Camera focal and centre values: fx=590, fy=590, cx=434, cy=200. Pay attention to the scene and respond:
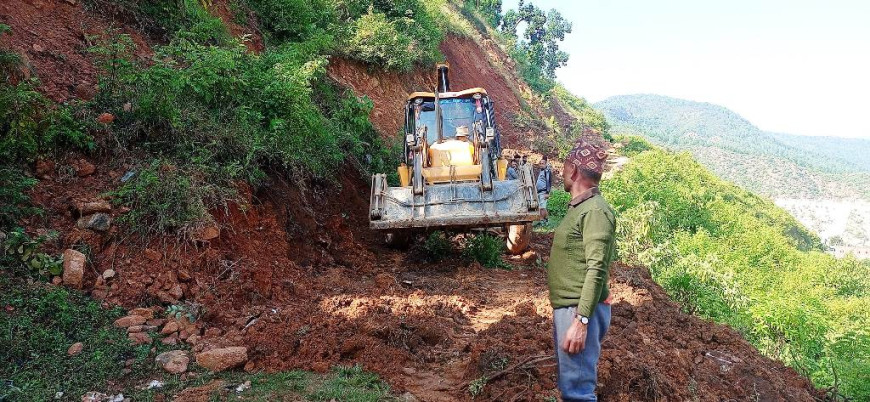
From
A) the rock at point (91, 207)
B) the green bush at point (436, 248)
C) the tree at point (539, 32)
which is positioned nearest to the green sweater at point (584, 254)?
the rock at point (91, 207)

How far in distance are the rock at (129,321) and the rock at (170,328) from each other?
186 mm

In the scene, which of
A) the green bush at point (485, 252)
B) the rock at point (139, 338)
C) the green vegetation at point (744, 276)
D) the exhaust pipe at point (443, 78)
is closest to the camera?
the rock at point (139, 338)

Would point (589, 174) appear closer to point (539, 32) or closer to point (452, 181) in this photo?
point (452, 181)

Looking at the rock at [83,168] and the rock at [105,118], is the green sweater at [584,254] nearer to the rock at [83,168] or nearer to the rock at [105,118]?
the rock at [83,168]

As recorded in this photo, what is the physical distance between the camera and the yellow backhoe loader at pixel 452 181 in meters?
7.03

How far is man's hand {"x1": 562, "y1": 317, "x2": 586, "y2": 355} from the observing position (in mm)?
2951

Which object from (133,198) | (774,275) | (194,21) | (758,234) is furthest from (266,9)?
(758,234)

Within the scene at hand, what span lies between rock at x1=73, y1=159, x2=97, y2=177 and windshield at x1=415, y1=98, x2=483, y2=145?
431 centimetres

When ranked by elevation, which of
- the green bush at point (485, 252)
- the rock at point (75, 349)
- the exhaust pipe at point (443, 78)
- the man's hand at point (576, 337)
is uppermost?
the exhaust pipe at point (443, 78)

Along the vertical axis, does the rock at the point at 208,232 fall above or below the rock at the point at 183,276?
above

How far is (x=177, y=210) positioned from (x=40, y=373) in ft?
6.85

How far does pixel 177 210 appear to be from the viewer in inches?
216

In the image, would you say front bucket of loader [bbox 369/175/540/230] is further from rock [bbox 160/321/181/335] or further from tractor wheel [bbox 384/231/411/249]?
rock [bbox 160/321/181/335]

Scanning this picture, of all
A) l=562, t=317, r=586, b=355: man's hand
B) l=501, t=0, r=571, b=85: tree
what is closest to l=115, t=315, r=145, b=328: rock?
l=562, t=317, r=586, b=355: man's hand
